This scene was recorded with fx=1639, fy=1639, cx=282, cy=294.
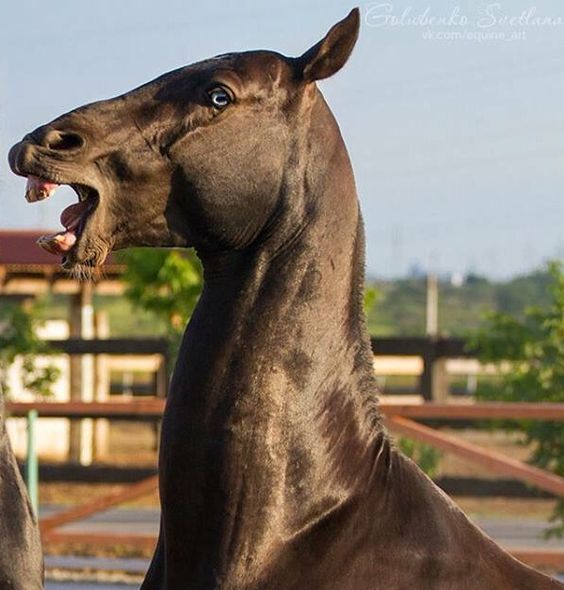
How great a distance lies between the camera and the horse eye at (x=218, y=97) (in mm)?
3203

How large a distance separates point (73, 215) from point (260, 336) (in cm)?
43

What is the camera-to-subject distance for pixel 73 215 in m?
3.15

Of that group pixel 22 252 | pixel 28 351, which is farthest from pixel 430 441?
pixel 22 252

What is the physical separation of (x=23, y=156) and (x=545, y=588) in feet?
4.49

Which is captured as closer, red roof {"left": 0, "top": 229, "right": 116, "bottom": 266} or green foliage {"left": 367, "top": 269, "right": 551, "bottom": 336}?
red roof {"left": 0, "top": 229, "right": 116, "bottom": 266}

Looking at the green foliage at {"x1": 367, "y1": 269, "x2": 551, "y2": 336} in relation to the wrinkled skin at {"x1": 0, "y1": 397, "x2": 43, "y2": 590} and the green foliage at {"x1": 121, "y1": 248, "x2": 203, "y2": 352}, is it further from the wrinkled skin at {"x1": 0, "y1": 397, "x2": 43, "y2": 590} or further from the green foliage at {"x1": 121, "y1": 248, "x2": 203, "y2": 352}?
the wrinkled skin at {"x1": 0, "y1": 397, "x2": 43, "y2": 590}

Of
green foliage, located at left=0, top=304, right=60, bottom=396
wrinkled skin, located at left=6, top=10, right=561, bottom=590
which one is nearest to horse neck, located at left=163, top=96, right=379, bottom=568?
wrinkled skin, located at left=6, top=10, right=561, bottom=590

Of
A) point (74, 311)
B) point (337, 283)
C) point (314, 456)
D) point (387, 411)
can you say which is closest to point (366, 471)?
point (314, 456)

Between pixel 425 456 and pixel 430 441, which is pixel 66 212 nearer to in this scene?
pixel 430 441

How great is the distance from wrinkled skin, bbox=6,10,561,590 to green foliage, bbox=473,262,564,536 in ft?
26.3

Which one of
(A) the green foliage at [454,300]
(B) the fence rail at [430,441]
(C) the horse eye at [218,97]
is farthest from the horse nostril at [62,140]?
(A) the green foliage at [454,300]

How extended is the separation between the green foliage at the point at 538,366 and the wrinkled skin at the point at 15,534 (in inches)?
301

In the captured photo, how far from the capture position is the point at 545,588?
3.36 m

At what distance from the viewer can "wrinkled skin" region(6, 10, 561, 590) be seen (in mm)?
3135
